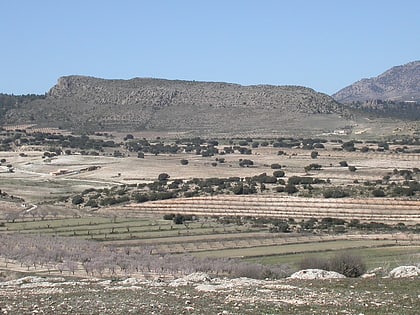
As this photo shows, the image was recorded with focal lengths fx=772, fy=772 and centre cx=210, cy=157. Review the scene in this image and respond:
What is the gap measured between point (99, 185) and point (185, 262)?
66532 mm

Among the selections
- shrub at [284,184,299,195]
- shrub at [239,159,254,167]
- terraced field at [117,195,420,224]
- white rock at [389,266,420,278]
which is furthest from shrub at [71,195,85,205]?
white rock at [389,266,420,278]

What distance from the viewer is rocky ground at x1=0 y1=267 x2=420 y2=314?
2009 centimetres

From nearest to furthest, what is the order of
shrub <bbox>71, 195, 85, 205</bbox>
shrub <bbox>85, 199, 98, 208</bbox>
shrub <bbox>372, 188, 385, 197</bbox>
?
shrub <bbox>372, 188, 385, 197</bbox> < shrub <bbox>85, 199, 98, 208</bbox> < shrub <bbox>71, 195, 85, 205</bbox>

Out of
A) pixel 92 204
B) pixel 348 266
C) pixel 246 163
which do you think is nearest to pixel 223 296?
pixel 348 266

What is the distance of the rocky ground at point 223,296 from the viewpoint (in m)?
20.1

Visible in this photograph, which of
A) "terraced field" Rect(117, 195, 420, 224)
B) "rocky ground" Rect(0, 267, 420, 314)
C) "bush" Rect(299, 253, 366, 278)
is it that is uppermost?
"rocky ground" Rect(0, 267, 420, 314)

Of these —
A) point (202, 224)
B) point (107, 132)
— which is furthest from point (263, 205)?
point (107, 132)

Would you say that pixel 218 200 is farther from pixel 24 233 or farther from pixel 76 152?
pixel 76 152

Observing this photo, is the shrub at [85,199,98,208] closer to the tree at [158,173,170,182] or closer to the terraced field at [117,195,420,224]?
the terraced field at [117,195,420,224]

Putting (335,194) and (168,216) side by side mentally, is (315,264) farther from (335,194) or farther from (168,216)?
(335,194)

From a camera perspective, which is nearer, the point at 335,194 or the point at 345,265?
the point at 345,265

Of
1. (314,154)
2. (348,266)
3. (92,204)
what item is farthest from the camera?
(314,154)

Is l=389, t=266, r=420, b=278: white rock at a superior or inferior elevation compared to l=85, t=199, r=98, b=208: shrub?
superior

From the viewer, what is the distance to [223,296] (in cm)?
2262
